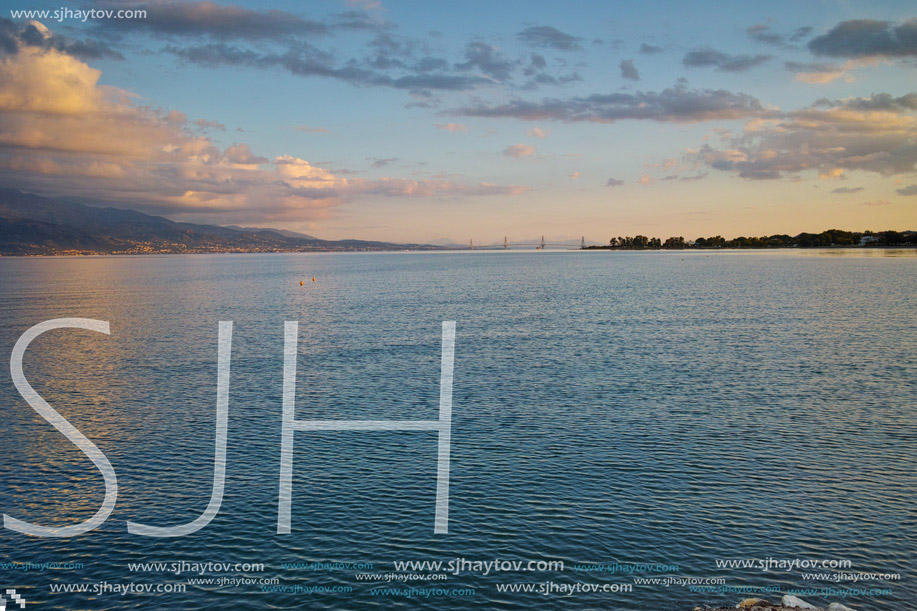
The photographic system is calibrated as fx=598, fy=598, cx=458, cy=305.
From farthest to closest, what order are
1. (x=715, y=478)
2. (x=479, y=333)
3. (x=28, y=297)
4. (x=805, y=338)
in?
(x=28, y=297) → (x=479, y=333) → (x=805, y=338) → (x=715, y=478)

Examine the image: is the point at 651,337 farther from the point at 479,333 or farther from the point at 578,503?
the point at 578,503

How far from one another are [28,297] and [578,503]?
163111mm

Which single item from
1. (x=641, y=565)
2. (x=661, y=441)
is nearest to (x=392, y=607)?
(x=641, y=565)

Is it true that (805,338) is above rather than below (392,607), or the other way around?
above

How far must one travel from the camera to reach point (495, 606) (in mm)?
24609

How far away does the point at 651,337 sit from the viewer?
86625 mm

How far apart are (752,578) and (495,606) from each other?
447 inches

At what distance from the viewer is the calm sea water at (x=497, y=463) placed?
26.8 m

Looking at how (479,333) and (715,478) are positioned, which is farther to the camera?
(479,333)

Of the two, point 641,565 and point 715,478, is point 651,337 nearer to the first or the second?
point 715,478

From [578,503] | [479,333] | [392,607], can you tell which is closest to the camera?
[392,607]

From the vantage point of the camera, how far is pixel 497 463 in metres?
39.2

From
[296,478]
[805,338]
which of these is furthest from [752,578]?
[805,338]

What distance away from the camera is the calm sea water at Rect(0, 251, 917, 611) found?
26.8m
